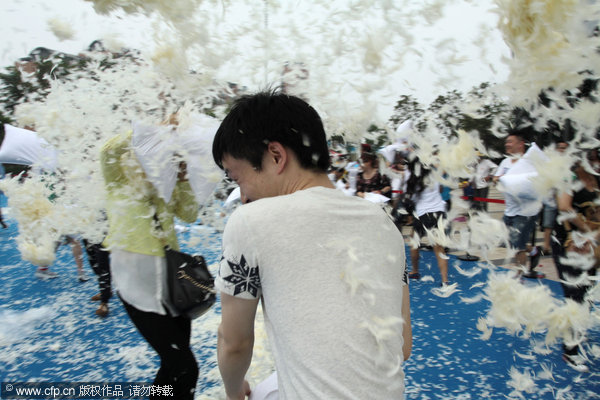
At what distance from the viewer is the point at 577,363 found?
2.94 metres

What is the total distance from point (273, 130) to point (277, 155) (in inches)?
2.6

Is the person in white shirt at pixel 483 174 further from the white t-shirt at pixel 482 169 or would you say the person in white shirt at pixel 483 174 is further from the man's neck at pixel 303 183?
the man's neck at pixel 303 183

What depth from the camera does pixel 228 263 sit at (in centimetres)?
100

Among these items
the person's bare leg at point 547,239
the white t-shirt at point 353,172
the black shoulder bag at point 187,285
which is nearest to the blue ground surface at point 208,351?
the black shoulder bag at point 187,285

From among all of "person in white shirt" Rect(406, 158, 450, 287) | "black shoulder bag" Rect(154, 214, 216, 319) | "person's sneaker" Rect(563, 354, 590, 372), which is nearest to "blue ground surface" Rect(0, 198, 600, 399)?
"person's sneaker" Rect(563, 354, 590, 372)

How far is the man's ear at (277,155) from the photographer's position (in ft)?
3.45

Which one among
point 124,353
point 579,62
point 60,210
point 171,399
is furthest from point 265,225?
point 60,210

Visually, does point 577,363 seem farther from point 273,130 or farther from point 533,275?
point 273,130

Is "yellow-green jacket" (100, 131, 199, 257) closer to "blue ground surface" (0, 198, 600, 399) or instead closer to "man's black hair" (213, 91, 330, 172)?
"blue ground surface" (0, 198, 600, 399)

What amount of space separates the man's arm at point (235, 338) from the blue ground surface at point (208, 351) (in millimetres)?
1135

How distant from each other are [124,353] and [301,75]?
9.19ft

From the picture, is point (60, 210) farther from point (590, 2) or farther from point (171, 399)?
point (590, 2)

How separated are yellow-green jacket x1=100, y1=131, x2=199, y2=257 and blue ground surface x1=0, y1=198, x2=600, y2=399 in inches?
12.8

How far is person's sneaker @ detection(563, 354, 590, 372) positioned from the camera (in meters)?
2.91
